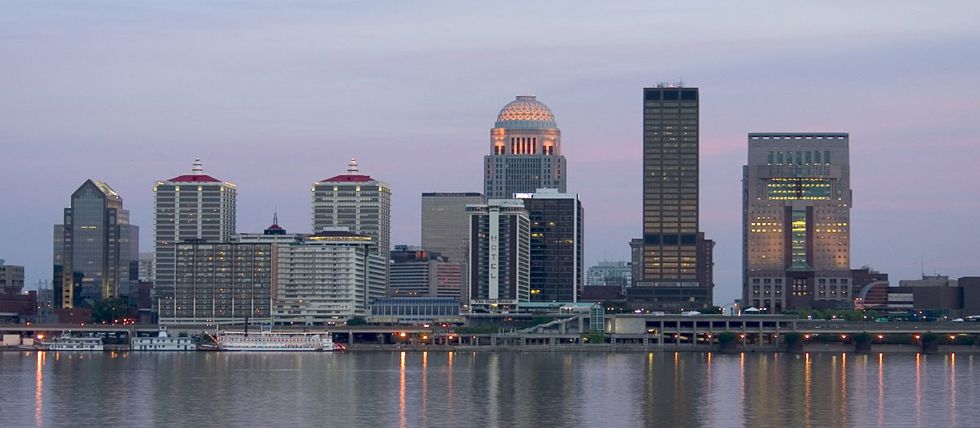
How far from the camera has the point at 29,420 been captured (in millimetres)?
118875

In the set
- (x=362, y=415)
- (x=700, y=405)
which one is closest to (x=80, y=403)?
(x=362, y=415)

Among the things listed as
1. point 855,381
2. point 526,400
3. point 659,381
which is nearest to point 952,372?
point 855,381

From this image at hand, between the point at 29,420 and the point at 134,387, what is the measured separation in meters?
36.0

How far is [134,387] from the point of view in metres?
155

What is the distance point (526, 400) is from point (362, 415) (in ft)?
63.4

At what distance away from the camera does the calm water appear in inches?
4729

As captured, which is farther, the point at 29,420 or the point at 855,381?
the point at 855,381

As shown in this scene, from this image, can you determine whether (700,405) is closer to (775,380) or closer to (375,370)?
(775,380)

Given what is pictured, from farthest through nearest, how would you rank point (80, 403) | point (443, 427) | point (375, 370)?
point (375, 370) → point (80, 403) → point (443, 427)

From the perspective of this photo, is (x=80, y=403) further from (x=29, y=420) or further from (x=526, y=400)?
(x=526, y=400)

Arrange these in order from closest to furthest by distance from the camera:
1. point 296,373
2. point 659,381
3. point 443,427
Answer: point 443,427 < point 659,381 < point 296,373

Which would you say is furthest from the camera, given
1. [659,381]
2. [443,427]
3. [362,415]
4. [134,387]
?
[659,381]

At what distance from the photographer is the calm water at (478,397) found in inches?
4729

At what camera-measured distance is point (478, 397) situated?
5591 inches
